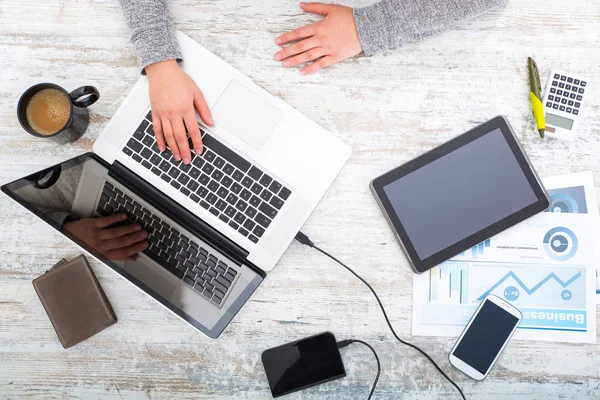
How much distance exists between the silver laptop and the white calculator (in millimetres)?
379

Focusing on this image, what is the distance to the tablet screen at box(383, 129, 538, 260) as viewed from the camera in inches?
35.5

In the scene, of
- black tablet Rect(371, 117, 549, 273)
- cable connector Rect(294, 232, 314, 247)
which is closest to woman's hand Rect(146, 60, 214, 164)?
cable connector Rect(294, 232, 314, 247)

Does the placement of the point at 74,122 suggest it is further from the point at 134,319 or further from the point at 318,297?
the point at 318,297

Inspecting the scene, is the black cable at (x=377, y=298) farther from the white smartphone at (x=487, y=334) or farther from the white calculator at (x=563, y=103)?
the white calculator at (x=563, y=103)

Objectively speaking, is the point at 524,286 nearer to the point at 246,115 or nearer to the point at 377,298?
the point at 377,298

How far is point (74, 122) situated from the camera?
2.95ft

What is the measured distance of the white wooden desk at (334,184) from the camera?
0.94 meters

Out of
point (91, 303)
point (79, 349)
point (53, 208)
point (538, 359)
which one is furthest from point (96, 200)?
point (538, 359)

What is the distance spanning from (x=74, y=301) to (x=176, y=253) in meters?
0.22

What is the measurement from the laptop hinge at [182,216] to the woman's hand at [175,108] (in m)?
0.07

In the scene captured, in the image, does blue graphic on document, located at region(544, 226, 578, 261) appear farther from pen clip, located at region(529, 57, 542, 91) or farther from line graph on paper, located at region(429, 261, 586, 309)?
pen clip, located at region(529, 57, 542, 91)

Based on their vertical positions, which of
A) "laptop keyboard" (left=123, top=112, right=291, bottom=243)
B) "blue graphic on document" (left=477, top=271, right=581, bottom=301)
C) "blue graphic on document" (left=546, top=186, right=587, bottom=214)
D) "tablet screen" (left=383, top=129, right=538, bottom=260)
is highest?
"laptop keyboard" (left=123, top=112, right=291, bottom=243)

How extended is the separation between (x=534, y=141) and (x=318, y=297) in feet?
1.62

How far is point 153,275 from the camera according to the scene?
2.85ft
